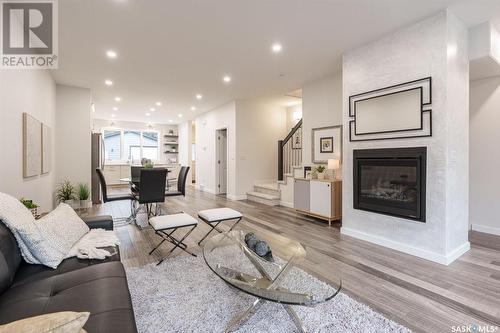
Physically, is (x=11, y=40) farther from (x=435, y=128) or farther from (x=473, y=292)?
(x=473, y=292)

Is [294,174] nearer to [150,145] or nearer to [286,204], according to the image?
[286,204]

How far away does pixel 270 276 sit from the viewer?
1780mm

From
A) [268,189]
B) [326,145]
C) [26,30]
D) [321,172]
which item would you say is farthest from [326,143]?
[26,30]

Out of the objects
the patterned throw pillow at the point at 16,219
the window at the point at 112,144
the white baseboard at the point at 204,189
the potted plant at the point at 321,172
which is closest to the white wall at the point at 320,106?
the potted plant at the point at 321,172

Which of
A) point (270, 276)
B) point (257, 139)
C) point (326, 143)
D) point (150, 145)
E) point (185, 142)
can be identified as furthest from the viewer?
point (150, 145)

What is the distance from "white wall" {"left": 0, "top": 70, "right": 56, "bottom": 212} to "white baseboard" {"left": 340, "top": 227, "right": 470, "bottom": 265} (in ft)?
14.7

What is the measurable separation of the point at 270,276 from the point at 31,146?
3.75 metres

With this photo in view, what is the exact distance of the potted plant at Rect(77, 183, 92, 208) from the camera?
561cm

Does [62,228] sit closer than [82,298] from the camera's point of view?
No

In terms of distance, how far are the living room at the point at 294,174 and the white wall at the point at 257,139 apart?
1.49m

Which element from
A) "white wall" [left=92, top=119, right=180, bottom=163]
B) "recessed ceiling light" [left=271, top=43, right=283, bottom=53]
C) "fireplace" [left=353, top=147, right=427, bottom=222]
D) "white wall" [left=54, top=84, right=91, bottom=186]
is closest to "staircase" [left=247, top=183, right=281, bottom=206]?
"fireplace" [left=353, top=147, right=427, bottom=222]

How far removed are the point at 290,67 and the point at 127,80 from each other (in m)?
3.45

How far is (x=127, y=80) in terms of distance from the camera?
5.26 meters

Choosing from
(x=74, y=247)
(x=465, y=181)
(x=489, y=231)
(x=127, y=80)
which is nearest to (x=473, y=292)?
(x=465, y=181)
